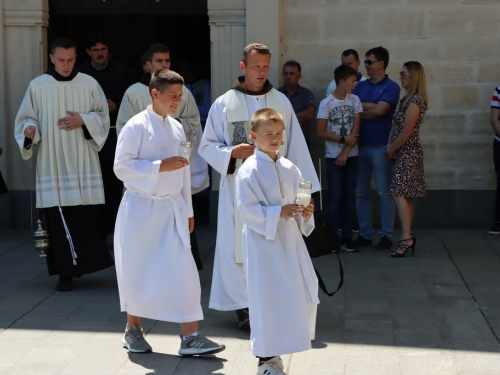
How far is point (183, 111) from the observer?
827 centimetres

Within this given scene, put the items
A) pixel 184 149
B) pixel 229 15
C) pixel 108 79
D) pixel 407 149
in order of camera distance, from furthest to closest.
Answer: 1. pixel 229 15
2. pixel 108 79
3. pixel 407 149
4. pixel 184 149

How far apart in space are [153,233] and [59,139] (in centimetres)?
233

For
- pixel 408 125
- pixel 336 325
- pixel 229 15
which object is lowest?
pixel 336 325

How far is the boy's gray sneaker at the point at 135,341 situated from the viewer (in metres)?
5.87

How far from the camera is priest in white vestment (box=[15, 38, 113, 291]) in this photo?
7801 mm

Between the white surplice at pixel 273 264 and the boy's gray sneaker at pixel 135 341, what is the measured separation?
3.15ft

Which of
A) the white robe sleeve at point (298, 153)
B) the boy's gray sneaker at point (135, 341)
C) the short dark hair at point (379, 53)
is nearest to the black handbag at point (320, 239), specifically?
the white robe sleeve at point (298, 153)

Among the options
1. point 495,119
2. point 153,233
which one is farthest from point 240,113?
point 495,119

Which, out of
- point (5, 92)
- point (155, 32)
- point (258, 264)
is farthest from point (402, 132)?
point (155, 32)

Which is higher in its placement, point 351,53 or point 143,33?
point 143,33

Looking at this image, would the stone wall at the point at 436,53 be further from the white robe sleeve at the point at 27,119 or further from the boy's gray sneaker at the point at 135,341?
the boy's gray sneaker at the point at 135,341

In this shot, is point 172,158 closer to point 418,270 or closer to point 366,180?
point 418,270

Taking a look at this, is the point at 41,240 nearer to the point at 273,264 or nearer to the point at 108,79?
the point at 108,79

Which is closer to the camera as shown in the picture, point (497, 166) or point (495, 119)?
point (495, 119)
